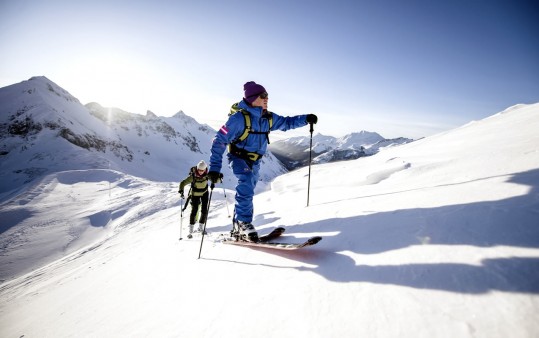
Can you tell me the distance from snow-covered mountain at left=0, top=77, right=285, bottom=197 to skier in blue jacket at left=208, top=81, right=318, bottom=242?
4339 centimetres

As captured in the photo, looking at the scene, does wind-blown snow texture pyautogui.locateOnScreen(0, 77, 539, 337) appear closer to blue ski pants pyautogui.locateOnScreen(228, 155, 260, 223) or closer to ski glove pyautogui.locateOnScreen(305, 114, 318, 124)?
blue ski pants pyautogui.locateOnScreen(228, 155, 260, 223)

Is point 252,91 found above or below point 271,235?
above

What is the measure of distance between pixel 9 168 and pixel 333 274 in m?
56.7

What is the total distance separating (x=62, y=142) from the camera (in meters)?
48.3

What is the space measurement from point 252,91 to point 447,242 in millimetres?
3871

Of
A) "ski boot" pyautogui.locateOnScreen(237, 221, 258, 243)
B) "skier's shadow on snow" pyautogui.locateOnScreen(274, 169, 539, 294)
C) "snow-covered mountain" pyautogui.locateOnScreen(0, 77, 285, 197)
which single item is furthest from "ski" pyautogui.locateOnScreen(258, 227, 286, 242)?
"snow-covered mountain" pyautogui.locateOnScreen(0, 77, 285, 197)

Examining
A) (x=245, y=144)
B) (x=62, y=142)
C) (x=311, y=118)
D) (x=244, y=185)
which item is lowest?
(x=244, y=185)

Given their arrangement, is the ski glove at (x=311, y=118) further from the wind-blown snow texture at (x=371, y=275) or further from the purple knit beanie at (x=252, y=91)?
the wind-blown snow texture at (x=371, y=275)

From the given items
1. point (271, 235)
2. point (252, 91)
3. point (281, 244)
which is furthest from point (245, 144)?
point (281, 244)

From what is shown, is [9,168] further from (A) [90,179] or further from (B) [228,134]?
(B) [228,134]

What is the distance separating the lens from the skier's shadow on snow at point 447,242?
2062 mm

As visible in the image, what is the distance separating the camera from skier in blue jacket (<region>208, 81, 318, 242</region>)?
4781 mm

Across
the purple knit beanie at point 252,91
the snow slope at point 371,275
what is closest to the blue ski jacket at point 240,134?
the purple knit beanie at point 252,91

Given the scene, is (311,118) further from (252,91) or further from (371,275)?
(371,275)
